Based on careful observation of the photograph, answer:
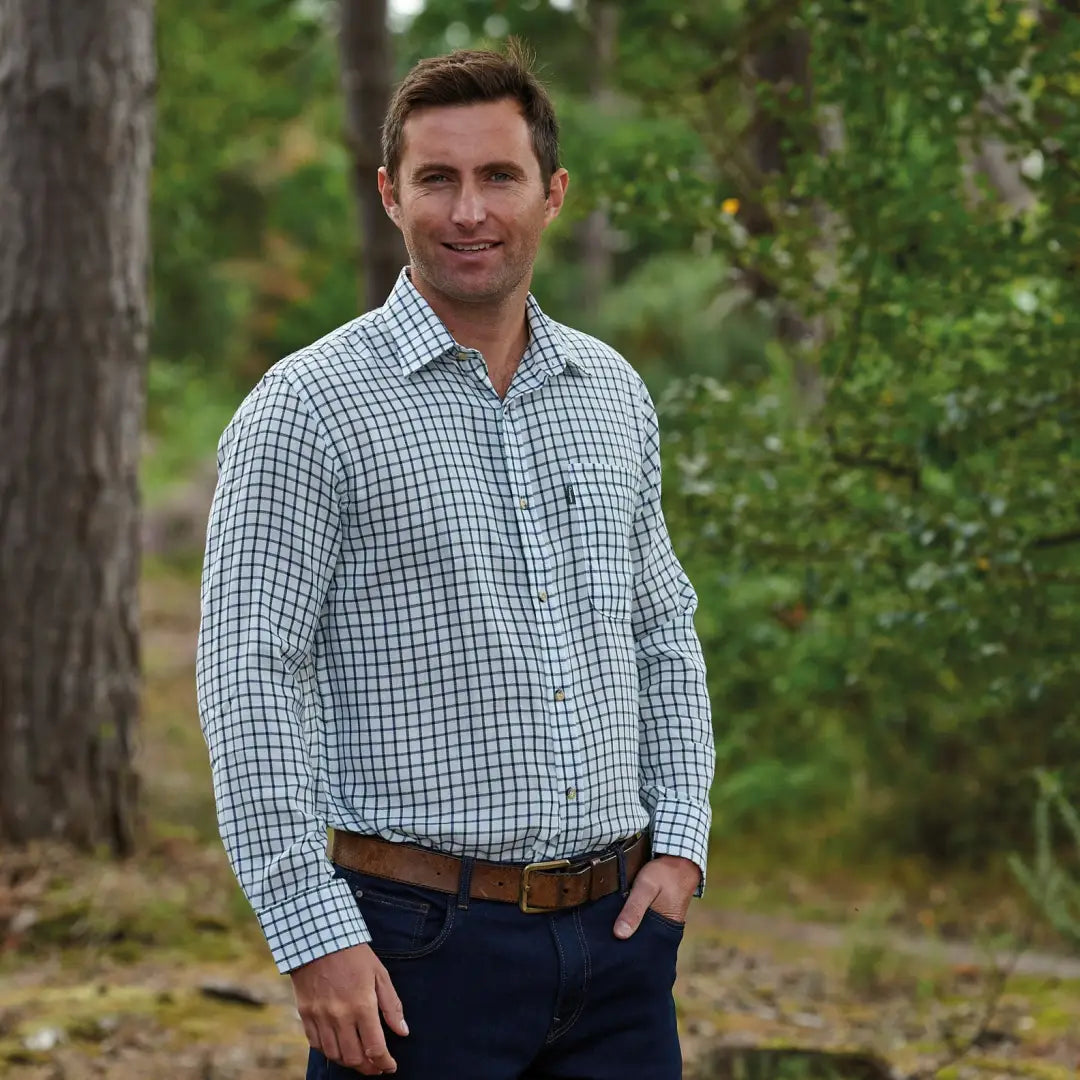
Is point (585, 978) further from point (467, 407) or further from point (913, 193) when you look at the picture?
point (913, 193)

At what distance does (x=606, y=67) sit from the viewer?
8.52 metres

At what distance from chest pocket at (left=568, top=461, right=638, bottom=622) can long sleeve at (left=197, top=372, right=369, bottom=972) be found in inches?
15.6

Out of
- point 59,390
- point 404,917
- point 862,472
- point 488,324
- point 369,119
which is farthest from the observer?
point 369,119

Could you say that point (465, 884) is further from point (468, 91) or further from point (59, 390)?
point (59, 390)

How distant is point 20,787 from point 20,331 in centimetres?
169

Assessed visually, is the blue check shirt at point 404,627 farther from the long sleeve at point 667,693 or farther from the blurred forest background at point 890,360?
the blurred forest background at point 890,360

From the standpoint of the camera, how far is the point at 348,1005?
216 centimetres

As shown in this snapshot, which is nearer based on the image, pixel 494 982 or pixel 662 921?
pixel 494 982

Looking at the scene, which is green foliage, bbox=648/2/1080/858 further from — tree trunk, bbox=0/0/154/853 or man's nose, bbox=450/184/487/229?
tree trunk, bbox=0/0/154/853

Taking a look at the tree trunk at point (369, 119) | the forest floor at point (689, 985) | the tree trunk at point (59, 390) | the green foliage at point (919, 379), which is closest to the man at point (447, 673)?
the green foliage at point (919, 379)

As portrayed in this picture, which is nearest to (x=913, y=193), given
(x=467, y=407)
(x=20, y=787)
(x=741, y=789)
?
(x=467, y=407)

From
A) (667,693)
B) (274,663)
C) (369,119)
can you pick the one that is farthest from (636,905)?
(369,119)

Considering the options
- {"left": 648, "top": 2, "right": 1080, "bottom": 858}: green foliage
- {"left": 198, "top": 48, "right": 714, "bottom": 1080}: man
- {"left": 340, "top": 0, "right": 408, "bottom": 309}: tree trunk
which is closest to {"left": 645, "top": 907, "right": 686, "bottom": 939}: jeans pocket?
{"left": 198, "top": 48, "right": 714, "bottom": 1080}: man

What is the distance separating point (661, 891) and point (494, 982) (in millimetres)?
350
